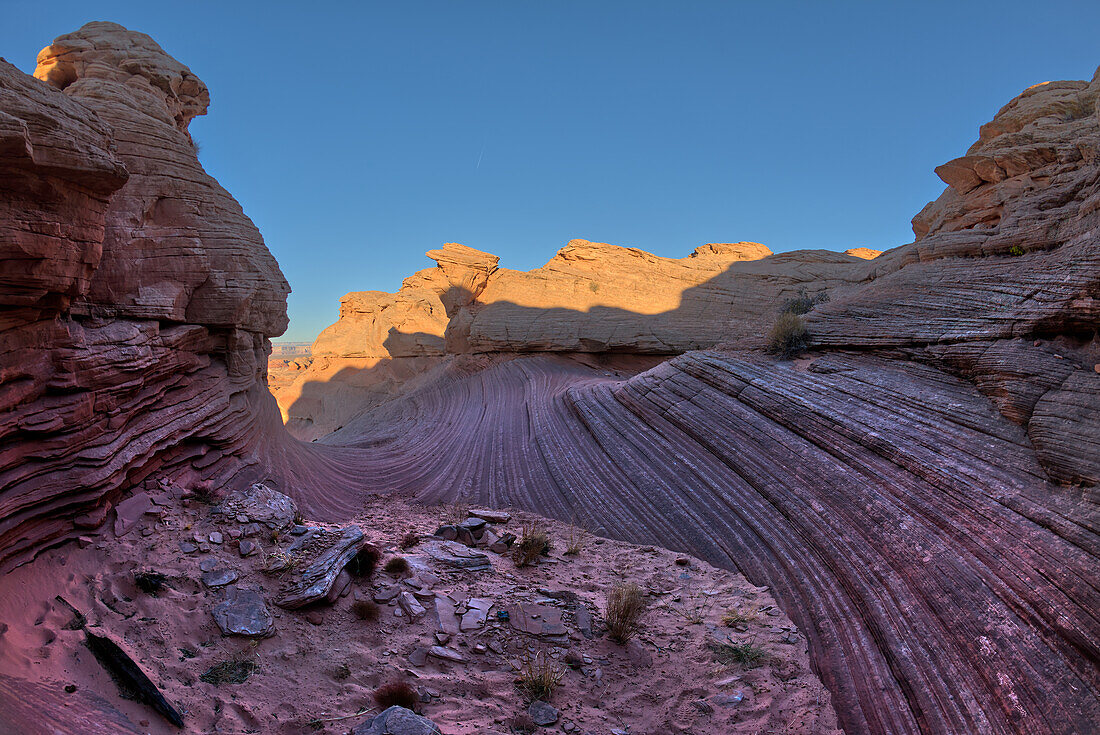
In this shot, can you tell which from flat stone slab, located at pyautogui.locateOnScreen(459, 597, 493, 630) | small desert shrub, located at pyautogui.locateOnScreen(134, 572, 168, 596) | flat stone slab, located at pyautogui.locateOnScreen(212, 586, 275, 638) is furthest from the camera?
flat stone slab, located at pyautogui.locateOnScreen(459, 597, 493, 630)

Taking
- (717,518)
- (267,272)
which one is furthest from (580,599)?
(267,272)

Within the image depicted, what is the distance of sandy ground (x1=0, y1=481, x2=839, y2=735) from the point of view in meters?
3.85

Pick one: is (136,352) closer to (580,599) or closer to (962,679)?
(580,599)

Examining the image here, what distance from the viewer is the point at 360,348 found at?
2942 centimetres

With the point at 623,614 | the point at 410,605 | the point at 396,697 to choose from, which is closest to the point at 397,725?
the point at 396,697

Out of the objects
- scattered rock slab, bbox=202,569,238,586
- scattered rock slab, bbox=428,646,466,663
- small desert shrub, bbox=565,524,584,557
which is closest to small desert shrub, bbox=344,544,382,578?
scattered rock slab, bbox=202,569,238,586

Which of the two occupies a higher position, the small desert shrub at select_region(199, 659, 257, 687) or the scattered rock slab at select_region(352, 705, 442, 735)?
the small desert shrub at select_region(199, 659, 257, 687)

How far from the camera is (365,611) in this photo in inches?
209

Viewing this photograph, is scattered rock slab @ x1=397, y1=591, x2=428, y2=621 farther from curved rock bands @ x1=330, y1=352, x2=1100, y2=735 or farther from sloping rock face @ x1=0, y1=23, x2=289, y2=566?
curved rock bands @ x1=330, y1=352, x2=1100, y2=735

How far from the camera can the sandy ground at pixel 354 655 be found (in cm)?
385

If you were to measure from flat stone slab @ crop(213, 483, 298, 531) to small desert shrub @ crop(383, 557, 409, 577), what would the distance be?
5.12ft

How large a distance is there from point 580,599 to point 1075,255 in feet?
26.5

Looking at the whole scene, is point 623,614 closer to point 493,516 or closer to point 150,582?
point 493,516

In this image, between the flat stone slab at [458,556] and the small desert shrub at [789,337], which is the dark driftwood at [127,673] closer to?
the flat stone slab at [458,556]
